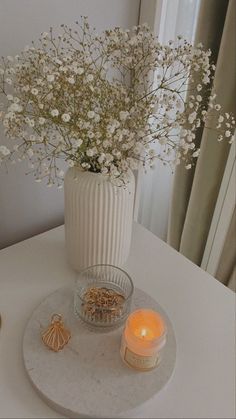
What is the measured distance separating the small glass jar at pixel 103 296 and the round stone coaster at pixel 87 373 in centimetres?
3

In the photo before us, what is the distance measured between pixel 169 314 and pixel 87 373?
221 millimetres

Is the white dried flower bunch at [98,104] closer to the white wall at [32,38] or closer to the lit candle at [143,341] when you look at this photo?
the white wall at [32,38]

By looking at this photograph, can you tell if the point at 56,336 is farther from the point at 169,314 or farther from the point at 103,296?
the point at 169,314

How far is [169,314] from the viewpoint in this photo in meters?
0.77

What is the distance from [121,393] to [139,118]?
48 centimetres

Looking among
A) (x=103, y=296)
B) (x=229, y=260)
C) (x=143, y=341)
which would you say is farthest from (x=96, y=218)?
(x=229, y=260)

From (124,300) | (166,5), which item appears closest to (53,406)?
(124,300)

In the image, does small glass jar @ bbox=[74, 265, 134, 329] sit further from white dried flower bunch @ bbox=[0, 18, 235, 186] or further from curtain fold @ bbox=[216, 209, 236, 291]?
curtain fold @ bbox=[216, 209, 236, 291]

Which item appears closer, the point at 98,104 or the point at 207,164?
the point at 98,104

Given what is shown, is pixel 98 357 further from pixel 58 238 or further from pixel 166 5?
pixel 166 5

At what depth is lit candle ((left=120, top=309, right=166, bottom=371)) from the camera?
0.63 metres

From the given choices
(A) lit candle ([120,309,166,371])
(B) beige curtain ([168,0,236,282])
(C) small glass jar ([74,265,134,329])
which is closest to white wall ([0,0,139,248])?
(B) beige curtain ([168,0,236,282])

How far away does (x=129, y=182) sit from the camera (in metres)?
0.76

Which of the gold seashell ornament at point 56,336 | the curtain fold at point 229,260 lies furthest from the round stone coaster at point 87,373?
the curtain fold at point 229,260
